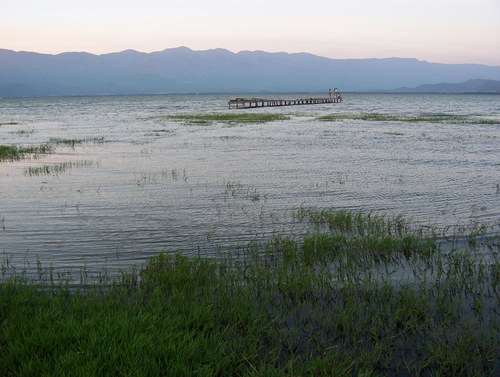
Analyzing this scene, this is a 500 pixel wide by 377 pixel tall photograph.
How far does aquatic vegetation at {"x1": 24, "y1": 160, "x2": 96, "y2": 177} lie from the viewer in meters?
23.5

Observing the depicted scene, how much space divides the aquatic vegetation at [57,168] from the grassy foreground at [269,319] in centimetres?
1513

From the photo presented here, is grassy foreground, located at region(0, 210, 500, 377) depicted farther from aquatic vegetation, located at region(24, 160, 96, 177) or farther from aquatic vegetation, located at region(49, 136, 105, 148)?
aquatic vegetation, located at region(49, 136, 105, 148)

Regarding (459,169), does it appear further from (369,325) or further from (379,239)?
(369,325)

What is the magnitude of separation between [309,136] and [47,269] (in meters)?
33.8

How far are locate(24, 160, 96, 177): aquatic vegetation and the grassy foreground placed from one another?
596 inches

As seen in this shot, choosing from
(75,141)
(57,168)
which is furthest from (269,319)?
(75,141)

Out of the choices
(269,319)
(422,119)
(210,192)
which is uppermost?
(422,119)

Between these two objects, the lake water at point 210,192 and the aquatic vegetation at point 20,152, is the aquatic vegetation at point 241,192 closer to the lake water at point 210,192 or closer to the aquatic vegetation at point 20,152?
the lake water at point 210,192

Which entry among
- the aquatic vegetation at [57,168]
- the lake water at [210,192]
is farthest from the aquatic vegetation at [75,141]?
the aquatic vegetation at [57,168]

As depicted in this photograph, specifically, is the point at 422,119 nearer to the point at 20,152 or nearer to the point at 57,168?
the point at 20,152

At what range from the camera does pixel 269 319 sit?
768 centimetres

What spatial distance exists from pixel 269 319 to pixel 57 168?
19982 mm

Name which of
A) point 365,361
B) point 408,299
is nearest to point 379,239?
point 408,299

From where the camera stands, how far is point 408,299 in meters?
8.24
